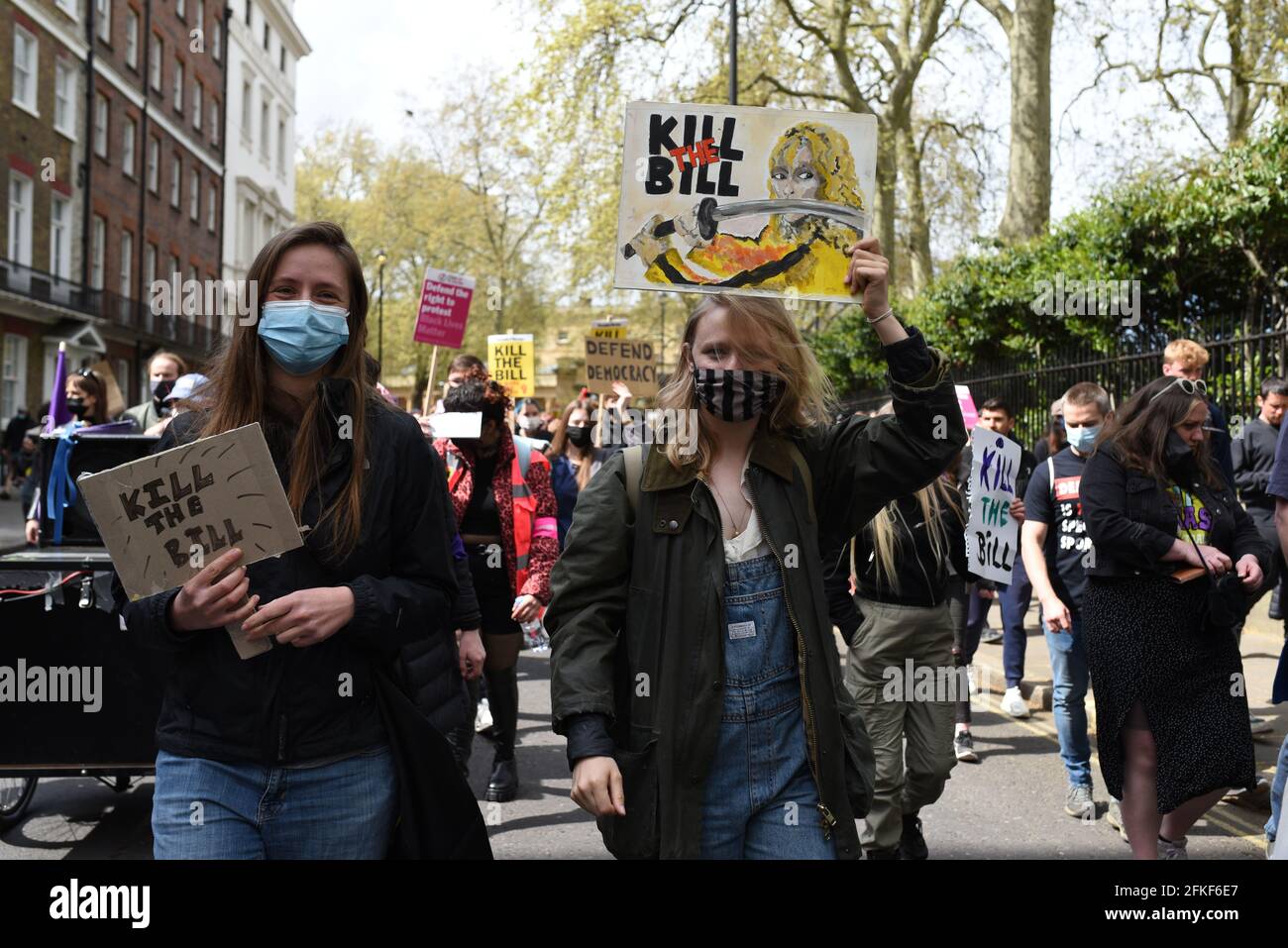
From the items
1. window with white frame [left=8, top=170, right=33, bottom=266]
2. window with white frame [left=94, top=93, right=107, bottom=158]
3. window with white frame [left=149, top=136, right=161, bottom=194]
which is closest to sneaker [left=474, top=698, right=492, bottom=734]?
window with white frame [left=8, top=170, right=33, bottom=266]

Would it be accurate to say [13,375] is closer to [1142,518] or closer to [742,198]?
[1142,518]

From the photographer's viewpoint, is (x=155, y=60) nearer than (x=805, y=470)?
No

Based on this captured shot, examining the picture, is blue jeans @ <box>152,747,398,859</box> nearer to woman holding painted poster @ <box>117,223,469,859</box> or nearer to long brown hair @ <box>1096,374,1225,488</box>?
woman holding painted poster @ <box>117,223,469,859</box>

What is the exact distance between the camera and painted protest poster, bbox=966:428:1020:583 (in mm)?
5512

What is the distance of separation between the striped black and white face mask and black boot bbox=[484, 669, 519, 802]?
12.2 feet

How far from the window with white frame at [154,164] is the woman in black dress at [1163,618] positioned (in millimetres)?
39958

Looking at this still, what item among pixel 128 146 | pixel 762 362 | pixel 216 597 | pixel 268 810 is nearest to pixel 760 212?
pixel 762 362

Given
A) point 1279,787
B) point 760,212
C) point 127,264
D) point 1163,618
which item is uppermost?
point 127,264

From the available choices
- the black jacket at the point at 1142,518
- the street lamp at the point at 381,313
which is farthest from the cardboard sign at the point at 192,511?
the street lamp at the point at 381,313

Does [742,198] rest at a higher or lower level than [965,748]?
higher

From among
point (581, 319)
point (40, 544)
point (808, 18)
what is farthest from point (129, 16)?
point (40, 544)

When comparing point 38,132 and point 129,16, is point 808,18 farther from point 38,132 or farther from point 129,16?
point 129,16

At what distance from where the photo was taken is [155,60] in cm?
3934

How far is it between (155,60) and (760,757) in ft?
140
